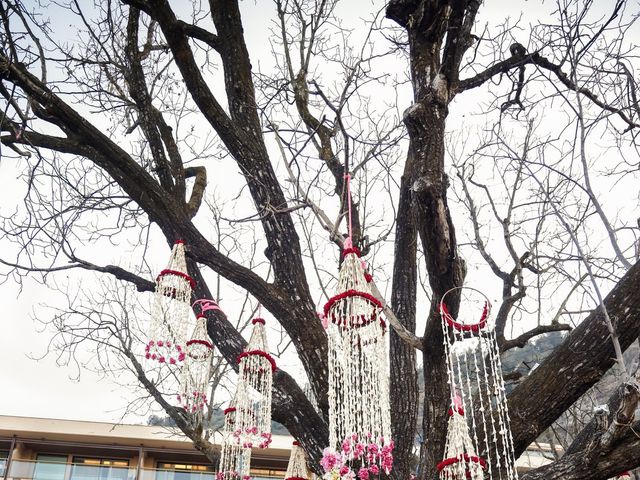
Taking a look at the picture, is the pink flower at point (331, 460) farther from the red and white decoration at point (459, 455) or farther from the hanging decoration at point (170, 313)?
the hanging decoration at point (170, 313)

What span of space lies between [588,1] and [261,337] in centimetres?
286

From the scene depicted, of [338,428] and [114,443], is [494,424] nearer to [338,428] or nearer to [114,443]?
[338,428]

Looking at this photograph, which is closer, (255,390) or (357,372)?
(357,372)

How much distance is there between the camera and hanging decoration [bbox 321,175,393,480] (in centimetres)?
289

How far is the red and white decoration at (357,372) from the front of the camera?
2893mm

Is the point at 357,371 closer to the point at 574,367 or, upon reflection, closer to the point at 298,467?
the point at 574,367

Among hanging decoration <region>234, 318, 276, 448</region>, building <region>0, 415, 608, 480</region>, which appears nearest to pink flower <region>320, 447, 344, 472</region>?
hanging decoration <region>234, 318, 276, 448</region>

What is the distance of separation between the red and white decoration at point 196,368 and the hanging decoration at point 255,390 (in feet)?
1.47

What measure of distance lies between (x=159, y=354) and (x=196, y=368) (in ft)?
3.09

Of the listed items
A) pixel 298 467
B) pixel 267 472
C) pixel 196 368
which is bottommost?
pixel 298 467

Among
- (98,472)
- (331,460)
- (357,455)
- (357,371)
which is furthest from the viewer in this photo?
(98,472)

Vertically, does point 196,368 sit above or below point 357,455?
above

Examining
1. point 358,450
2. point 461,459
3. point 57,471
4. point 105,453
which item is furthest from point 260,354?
point 105,453

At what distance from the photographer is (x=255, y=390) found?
394cm
